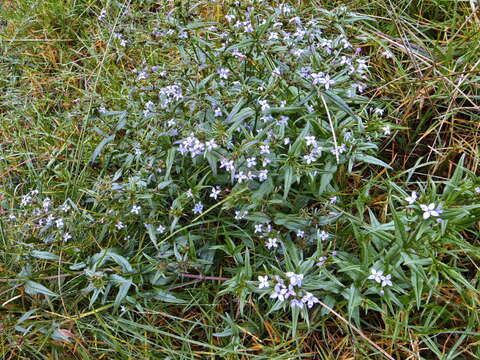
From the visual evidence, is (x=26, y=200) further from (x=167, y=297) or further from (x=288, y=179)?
(x=288, y=179)

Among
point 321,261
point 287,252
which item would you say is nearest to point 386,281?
point 321,261

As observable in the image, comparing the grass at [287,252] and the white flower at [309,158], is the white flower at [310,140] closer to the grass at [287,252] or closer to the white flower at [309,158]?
the white flower at [309,158]

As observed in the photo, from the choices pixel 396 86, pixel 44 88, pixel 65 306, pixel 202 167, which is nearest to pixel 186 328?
pixel 65 306

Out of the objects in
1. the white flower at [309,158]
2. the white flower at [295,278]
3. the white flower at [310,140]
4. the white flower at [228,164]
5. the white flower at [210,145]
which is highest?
the white flower at [210,145]

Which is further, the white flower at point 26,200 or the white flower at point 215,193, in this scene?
the white flower at point 26,200

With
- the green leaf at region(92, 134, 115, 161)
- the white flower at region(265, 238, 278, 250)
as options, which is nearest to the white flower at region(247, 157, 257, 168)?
the white flower at region(265, 238, 278, 250)

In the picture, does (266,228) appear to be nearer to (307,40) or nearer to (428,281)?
(428,281)

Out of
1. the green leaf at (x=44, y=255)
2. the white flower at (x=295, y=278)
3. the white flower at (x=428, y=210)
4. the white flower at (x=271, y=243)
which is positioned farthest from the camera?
the green leaf at (x=44, y=255)

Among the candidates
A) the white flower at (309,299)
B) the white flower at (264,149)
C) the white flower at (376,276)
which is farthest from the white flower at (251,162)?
the white flower at (376,276)

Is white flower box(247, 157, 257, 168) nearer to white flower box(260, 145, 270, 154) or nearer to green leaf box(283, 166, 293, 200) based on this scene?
white flower box(260, 145, 270, 154)
